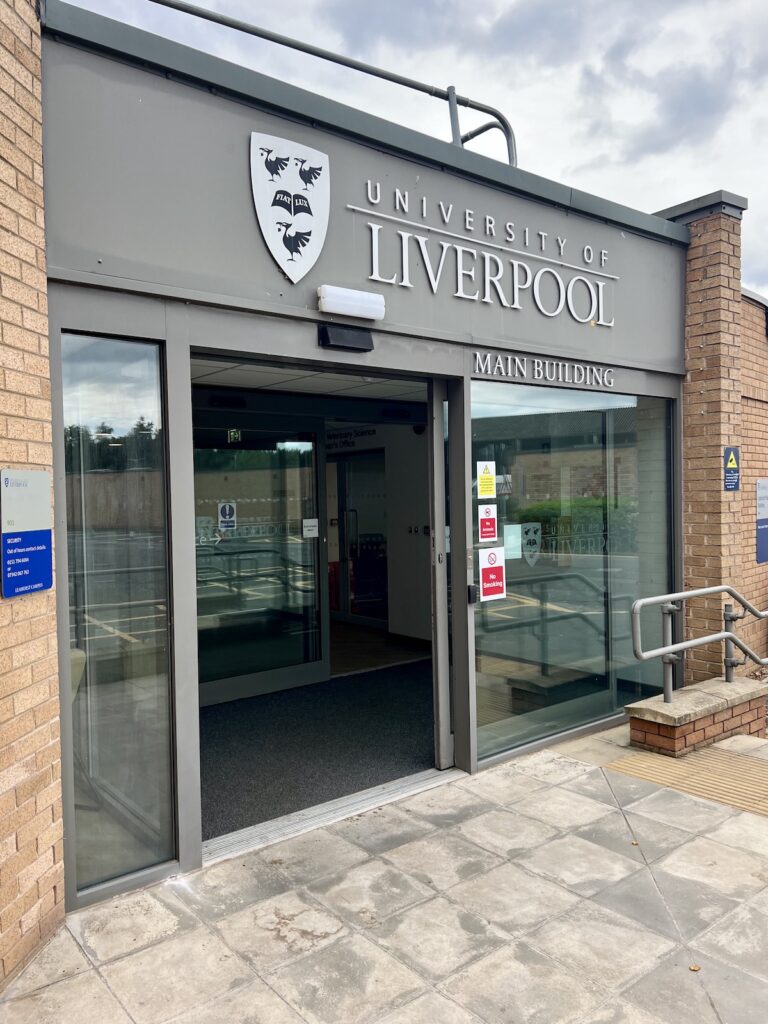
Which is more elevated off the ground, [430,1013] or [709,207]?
[709,207]

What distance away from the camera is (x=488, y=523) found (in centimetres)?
471

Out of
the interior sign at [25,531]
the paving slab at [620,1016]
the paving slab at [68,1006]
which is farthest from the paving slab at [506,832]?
the interior sign at [25,531]

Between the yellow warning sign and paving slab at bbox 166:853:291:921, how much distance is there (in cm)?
236

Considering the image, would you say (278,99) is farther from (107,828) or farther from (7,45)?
(107,828)

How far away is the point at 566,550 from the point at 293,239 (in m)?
2.81

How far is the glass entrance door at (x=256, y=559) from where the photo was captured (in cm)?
627

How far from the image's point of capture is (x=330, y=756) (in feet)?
16.0

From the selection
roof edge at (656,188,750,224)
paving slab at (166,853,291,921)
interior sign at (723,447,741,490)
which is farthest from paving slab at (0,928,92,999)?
roof edge at (656,188,750,224)

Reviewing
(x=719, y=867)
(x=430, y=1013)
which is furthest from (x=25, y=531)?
(x=719, y=867)

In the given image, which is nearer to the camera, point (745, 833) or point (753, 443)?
point (745, 833)

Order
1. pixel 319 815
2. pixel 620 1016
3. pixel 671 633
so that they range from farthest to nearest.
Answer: pixel 671 633, pixel 319 815, pixel 620 1016

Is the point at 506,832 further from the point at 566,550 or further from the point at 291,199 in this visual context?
the point at 291,199

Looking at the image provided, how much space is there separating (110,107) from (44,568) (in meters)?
1.84

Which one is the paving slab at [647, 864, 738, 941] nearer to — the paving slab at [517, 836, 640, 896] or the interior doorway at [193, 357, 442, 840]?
the paving slab at [517, 836, 640, 896]
